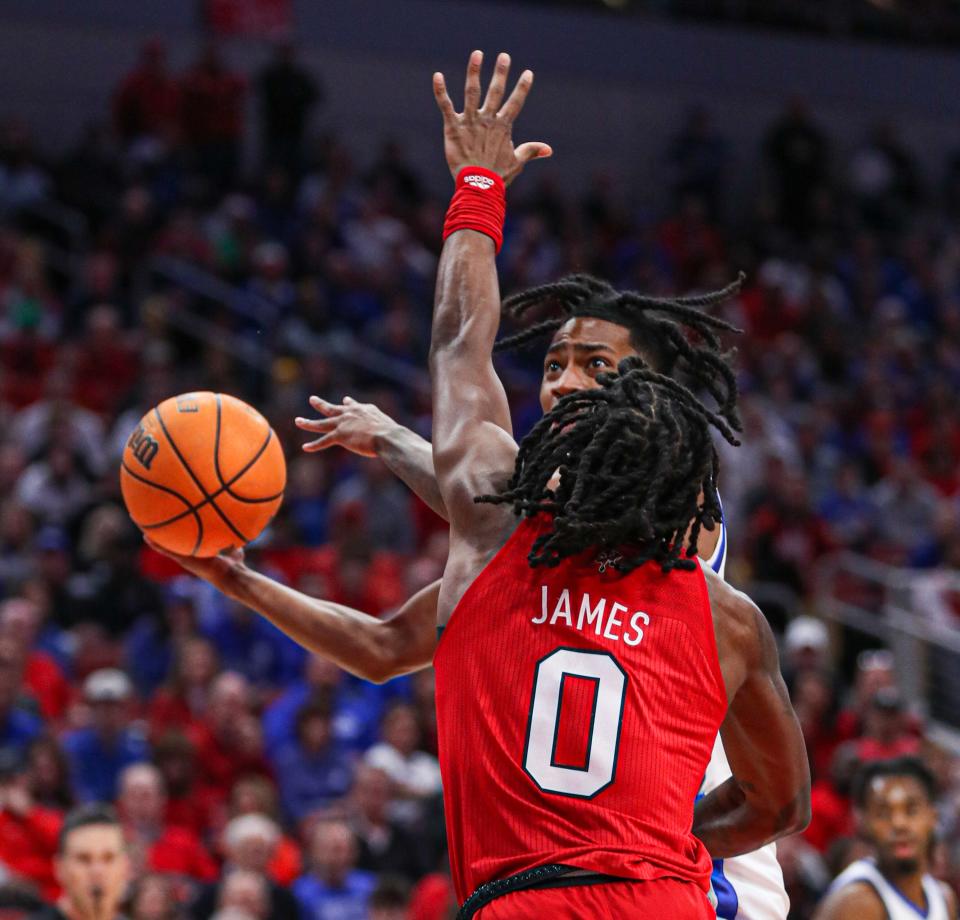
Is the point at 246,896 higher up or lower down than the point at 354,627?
lower down

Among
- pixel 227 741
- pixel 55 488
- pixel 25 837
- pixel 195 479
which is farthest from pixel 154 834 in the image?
pixel 195 479

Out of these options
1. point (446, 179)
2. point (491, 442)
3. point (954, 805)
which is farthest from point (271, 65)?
point (491, 442)

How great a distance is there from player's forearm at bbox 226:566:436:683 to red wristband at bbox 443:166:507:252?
3.82 feet

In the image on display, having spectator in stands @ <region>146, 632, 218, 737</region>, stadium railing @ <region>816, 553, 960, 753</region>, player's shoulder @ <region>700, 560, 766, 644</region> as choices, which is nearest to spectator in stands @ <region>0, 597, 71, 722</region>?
spectator in stands @ <region>146, 632, 218, 737</region>

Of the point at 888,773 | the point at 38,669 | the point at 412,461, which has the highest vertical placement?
the point at 412,461

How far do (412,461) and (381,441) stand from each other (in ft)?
0.55

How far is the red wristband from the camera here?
12.1 ft

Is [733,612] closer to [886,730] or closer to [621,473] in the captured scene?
[621,473]

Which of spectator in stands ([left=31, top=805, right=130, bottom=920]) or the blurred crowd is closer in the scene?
spectator in stands ([left=31, top=805, right=130, bottom=920])

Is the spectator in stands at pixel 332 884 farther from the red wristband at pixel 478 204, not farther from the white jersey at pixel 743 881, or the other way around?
the red wristband at pixel 478 204

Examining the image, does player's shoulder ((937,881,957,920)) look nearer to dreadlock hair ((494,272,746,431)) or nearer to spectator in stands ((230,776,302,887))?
dreadlock hair ((494,272,746,431))

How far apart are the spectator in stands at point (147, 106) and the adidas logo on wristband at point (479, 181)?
38.0 feet

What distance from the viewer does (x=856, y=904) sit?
574cm

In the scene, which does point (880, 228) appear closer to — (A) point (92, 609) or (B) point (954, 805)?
(B) point (954, 805)
